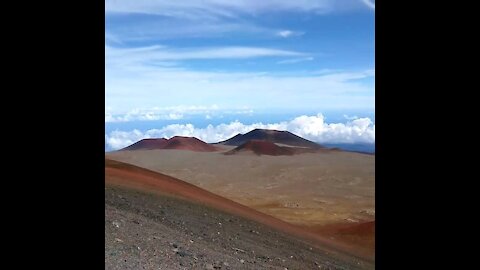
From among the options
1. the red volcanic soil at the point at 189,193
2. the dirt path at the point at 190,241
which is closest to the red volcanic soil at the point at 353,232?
the red volcanic soil at the point at 189,193

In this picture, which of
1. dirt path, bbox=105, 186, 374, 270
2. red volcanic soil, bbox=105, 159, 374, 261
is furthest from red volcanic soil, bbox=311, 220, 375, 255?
dirt path, bbox=105, 186, 374, 270

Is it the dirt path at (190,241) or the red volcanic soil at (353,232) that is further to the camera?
the red volcanic soil at (353,232)

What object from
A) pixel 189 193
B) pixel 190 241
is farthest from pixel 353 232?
pixel 190 241

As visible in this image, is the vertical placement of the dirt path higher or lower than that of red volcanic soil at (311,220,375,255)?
higher

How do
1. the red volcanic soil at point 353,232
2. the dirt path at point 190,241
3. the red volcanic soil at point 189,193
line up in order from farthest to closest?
1. the red volcanic soil at point 353,232
2. the red volcanic soil at point 189,193
3. the dirt path at point 190,241

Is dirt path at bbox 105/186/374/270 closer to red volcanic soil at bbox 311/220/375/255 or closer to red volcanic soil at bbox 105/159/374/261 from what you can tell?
red volcanic soil at bbox 105/159/374/261

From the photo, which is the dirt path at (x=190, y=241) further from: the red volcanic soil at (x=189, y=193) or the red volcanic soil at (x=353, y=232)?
the red volcanic soil at (x=353, y=232)
